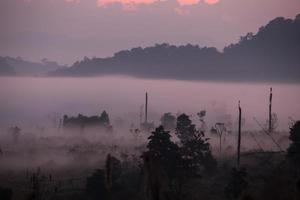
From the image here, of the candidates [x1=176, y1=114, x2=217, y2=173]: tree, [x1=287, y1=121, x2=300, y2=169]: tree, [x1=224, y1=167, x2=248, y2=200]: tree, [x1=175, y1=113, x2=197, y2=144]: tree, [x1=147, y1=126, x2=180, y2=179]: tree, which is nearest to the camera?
[x1=224, y1=167, x2=248, y2=200]: tree

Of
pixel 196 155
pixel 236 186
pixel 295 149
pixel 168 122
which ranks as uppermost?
pixel 295 149

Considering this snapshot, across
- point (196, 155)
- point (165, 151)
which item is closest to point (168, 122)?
point (196, 155)

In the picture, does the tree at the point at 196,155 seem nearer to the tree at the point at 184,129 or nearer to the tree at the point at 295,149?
the tree at the point at 295,149

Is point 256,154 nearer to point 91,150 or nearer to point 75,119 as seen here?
point 91,150

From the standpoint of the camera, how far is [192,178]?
7631 cm

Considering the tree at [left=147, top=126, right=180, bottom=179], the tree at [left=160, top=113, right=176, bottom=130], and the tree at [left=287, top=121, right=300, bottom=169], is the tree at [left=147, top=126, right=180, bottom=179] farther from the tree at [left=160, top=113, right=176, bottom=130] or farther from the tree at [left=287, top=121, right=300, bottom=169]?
the tree at [left=160, top=113, right=176, bottom=130]

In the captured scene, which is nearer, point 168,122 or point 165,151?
point 165,151

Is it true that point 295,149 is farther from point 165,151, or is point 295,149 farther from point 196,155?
point 165,151

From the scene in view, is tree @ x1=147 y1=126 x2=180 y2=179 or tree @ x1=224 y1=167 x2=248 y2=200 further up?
tree @ x1=147 y1=126 x2=180 y2=179

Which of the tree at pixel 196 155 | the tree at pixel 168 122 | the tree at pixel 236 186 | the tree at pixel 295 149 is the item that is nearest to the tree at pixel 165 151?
the tree at pixel 196 155

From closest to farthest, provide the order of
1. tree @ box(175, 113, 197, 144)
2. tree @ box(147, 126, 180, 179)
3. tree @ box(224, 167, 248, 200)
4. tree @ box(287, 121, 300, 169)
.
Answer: tree @ box(224, 167, 248, 200) < tree @ box(147, 126, 180, 179) < tree @ box(287, 121, 300, 169) < tree @ box(175, 113, 197, 144)

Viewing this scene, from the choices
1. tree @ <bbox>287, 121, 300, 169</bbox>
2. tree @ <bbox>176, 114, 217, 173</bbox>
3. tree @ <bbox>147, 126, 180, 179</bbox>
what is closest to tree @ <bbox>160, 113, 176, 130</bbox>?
tree @ <bbox>176, 114, 217, 173</bbox>

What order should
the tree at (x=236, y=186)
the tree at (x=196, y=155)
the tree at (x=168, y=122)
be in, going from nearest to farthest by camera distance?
the tree at (x=236, y=186) → the tree at (x=196, y=155) → the tree at (x=168, y=122)

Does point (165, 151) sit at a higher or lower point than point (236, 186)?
higher
